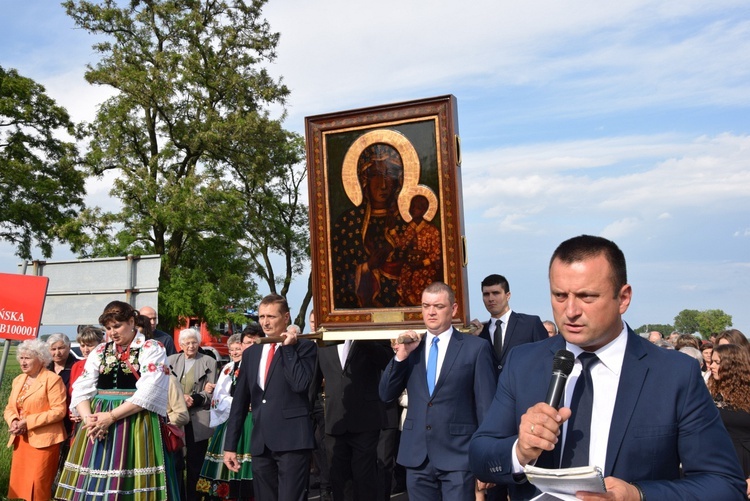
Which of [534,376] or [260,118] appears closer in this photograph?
[534,376]

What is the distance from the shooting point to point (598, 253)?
2.76 meters

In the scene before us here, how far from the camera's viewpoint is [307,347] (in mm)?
7176

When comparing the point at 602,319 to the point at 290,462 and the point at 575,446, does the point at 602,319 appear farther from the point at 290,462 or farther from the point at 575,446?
the point at 290,462

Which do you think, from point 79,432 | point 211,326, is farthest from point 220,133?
point 79,432

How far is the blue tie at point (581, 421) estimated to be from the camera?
2.67m

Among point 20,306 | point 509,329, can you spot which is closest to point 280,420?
point 509,329

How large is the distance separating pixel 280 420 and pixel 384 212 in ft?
6.97

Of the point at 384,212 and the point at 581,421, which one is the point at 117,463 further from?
the point at 581,421

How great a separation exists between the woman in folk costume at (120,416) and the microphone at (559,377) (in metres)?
5.02

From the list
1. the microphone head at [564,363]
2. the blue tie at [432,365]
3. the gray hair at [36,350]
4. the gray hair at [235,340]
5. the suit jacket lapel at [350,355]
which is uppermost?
the gray hair at [235,340]

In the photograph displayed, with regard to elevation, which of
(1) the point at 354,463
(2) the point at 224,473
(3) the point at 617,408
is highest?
(3) the point at 617,408

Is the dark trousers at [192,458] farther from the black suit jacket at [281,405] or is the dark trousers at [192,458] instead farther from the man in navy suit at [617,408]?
the man in navy suit at [617,408]

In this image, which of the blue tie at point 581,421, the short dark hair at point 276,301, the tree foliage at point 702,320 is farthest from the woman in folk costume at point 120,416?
the tree foliage at point 702,320

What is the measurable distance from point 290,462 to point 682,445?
4841 millimetres
